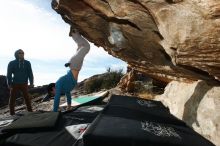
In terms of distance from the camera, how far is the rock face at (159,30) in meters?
4.13

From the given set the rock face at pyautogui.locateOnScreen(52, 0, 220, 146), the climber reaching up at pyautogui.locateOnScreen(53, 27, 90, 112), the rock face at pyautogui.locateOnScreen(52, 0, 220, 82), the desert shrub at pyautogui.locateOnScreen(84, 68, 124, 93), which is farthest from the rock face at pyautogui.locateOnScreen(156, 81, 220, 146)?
the desert shrub at pyautogui.locateOnScreen(84, 68, 124, 93)

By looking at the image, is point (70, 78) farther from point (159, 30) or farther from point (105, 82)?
point (105, 82)

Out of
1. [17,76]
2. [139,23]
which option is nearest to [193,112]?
[139,23]

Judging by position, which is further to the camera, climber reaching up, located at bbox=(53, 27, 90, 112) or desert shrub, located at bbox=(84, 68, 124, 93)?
desert shrub, located at bbox=(84, 68, 124, 93)

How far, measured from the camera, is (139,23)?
19.6ft

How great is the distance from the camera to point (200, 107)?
5664 mm

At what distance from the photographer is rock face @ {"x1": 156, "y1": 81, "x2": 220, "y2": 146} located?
16.3 ft

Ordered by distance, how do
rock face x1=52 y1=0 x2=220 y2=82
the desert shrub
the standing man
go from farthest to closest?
the desert shrub → the standing man → rock face x1=52 y1=0 x2=220 y2=82

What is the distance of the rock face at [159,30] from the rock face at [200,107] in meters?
0.29

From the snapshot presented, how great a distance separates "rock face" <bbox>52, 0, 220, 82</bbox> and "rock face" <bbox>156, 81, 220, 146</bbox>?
288 mm

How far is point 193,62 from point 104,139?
6.48ft

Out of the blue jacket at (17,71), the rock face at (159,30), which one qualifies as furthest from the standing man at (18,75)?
the rock face at (159,30)

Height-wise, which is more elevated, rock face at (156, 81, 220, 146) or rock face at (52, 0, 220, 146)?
rock face at (52, 0, 220, 146)

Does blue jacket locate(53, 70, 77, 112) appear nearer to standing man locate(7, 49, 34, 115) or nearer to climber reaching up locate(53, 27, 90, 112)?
climber reaching up locate(53, 27, 90, 112)
